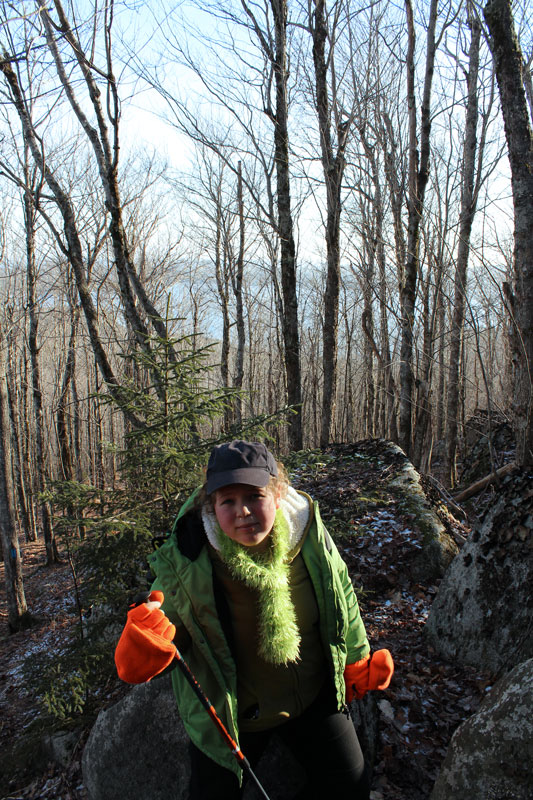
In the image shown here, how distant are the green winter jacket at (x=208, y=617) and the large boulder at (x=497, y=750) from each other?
0.51 meters

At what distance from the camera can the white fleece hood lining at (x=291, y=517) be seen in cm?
187

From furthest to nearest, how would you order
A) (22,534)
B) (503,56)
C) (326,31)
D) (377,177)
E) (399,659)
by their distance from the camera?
(22,534) → (377,177) → (326,31) → (503,56) → (399,659)

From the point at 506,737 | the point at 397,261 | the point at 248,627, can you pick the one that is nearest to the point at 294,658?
the point at 248,627

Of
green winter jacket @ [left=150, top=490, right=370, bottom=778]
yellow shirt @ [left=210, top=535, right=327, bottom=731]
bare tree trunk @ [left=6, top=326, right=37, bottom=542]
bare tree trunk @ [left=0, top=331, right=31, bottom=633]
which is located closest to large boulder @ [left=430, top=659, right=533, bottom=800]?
green winter jacket @ [left=150, top=490, right=370, bottom=778]

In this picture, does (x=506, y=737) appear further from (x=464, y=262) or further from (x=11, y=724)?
(x=464, y=262)

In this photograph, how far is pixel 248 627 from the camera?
187 centimetres

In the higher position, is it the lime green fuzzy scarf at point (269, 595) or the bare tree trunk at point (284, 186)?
the bare tree trunk at point (284, 186)

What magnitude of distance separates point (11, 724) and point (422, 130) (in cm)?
1007

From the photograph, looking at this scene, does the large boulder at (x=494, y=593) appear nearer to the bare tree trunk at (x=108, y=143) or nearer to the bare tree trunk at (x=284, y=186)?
the bare tree trunk at (x=108, y=143)

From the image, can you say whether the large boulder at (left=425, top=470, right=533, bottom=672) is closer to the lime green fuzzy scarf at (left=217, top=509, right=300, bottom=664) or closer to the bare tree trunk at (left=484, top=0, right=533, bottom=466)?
the bare tree trunk at (left=484, top=0, right=533, bottom=466)

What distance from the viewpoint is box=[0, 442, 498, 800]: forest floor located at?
2.56 m

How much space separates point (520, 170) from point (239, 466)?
462 centimetres

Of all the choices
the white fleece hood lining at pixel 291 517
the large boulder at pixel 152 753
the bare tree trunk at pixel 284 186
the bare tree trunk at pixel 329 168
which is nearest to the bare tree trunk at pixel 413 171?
the bare tree trunk at pixel 329 168

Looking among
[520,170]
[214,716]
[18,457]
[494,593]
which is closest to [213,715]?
[214,716]
